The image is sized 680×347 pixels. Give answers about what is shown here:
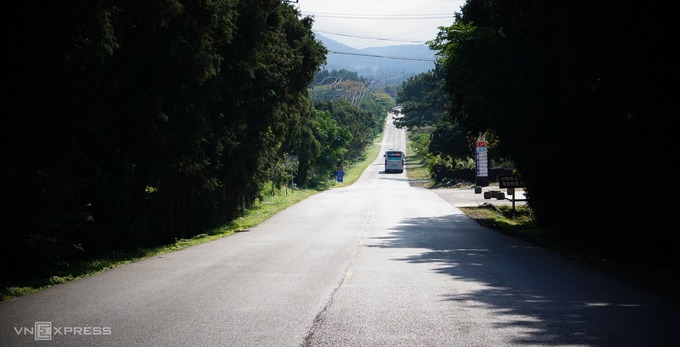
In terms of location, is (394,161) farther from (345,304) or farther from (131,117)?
(345,304)

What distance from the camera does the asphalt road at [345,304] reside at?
7113mm

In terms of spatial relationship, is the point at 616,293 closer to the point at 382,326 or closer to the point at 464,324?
the point at 464,324

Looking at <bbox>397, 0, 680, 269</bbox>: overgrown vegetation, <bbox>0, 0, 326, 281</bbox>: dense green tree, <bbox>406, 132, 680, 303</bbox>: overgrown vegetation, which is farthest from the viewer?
<bbox>397, 0, 680, 269</bbox>: overgrown vegetation

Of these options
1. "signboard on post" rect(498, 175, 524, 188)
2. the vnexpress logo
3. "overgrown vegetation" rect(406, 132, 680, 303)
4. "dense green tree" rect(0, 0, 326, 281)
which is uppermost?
"dense green tree" rect(0, 0, 326, 281)

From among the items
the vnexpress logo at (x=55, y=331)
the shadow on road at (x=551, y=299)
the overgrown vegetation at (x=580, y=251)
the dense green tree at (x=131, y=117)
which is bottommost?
the overgrown vegetation at (x=580, y=251)

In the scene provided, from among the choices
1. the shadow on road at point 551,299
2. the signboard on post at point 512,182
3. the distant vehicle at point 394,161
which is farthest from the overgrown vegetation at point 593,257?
the distant vehicle at point 394,161

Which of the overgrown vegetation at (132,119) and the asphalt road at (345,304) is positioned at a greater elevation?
the overgrown vegetation at (132,119)

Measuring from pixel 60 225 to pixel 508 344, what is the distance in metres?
10.9

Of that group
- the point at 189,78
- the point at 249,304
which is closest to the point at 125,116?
the point at 189,78

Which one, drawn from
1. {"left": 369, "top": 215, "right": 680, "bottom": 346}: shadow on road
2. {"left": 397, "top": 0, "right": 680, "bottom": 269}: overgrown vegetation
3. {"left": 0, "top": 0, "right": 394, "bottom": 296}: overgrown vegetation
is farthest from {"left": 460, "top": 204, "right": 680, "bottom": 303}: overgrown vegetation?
→ {"left": 0, "top": 0, "right": 394, "bottom": 296}: overgrown vegetation

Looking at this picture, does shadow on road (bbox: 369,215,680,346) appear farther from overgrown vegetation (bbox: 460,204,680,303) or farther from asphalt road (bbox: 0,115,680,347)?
overgrown vegetation (bbox: 460,204,680,303)

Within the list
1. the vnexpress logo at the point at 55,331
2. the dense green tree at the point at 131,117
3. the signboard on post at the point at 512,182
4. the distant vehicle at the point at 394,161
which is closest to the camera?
the vnexpress logo at the point at 55,331

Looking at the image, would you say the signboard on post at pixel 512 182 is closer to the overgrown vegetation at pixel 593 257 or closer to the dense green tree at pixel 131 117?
the overgrown vegetation at pixel 593 257

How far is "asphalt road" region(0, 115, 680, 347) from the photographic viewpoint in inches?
280
